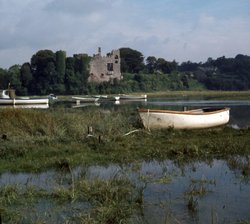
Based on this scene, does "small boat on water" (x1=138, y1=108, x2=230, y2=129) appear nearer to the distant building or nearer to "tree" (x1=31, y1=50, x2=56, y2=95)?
"tree" (x1=31, y1=50, x2=56, y2=95)

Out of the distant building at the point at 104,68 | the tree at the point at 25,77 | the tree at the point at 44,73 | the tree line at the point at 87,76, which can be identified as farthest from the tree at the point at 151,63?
the tree at the point at 25,77

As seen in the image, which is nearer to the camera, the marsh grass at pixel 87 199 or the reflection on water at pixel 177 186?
the marsh grass at pixel 87 199

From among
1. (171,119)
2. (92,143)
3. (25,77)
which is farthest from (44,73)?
(92,143)

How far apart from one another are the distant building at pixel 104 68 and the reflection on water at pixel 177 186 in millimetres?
92434

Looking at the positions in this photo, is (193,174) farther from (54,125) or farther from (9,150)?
(54,125)

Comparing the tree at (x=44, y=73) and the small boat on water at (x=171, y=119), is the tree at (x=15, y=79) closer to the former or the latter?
the tree at (x=44, y=73)

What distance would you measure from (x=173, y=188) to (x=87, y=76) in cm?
9301

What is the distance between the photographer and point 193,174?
10.8m

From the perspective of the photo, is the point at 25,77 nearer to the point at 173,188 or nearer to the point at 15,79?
the point at 15,79

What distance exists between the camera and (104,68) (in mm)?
104500

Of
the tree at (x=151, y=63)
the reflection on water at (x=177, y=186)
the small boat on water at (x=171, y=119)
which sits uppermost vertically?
the tree at (x=151, y=63)

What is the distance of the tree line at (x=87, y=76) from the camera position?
99438 mm

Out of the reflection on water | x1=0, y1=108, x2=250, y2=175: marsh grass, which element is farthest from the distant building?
the reflection on water

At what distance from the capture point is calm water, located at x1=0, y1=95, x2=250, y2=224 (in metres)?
7.43
